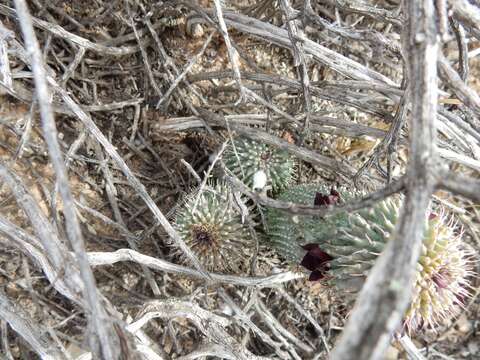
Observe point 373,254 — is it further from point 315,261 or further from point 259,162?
point 259,162

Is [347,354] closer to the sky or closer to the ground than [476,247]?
closer to the sky

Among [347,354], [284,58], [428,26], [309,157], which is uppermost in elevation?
[428,26]

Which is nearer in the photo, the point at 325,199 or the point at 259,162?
the point at 325,199

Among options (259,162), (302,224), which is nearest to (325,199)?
(302,224)

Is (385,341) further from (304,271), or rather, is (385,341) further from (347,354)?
(304,271)

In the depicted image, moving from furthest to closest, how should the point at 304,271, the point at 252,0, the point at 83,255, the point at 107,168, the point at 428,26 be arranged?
the point at 252,0 → the point at 107,168 → the point at 304,271 → the point at 428,26 → the point at 83,255

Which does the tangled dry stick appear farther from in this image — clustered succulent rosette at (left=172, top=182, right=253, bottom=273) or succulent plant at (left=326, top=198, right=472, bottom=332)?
succulent plant at (left=326, top=198, right=472, bottom=332)

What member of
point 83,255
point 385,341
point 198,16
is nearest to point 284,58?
point 198,16
